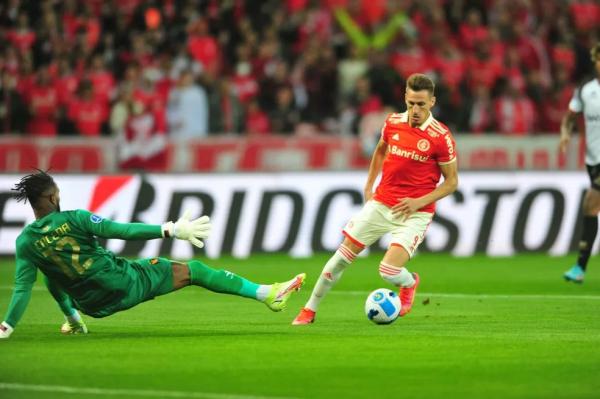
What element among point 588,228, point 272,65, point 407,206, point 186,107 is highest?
point 407,206

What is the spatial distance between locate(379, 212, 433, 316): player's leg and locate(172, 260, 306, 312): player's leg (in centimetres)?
88

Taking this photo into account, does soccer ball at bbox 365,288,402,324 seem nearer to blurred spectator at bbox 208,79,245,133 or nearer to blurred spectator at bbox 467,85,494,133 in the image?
blurred spectator at bbox 208,79,245,133

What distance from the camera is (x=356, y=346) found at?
10109 millimetres

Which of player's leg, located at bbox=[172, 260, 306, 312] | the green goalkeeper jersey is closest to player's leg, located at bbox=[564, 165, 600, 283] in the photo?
player's leg, located at bbox=[172, 260, 306, 312]

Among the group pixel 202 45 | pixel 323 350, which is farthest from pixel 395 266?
pixel 202 45

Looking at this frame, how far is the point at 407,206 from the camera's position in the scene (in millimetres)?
11719

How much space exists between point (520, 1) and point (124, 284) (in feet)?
57.2

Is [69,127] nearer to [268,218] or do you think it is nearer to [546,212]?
[268,218]

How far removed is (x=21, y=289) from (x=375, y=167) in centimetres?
347

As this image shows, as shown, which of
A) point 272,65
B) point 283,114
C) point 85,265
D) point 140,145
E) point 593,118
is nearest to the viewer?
point 85,265

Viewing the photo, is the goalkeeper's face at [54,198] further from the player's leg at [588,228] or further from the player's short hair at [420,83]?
the player's leg at [588,228]

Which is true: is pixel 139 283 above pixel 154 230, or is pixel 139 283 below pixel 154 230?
below

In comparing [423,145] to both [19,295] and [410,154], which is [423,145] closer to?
[410,154]

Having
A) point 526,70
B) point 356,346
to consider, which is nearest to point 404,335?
point 356,346
